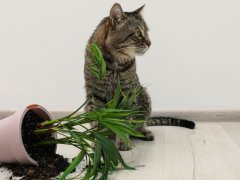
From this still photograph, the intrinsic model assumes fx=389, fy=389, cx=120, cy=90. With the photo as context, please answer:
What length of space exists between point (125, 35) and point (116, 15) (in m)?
Answer: 0.09

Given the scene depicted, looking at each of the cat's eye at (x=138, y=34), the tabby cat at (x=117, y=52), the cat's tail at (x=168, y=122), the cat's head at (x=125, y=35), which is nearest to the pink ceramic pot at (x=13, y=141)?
the tabby cat at (x=117, y=52)

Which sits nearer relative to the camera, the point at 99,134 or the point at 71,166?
the point at 71,166

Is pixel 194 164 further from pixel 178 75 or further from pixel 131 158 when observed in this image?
pixel 178 75

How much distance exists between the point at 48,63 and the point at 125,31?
749 mm

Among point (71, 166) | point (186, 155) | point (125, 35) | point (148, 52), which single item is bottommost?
point (186, 155)

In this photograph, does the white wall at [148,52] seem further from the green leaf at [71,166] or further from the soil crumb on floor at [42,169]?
the green leaf at [71,166]

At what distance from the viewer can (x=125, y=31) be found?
1679 millimetres

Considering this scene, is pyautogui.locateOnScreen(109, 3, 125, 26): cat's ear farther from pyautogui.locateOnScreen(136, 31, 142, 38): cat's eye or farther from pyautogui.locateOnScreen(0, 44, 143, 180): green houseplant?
pyautogui.locateOnScreen(0, 44, 143, 180): green houseplant

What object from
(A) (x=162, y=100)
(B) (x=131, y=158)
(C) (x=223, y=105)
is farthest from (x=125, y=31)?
(C) (x=223, y=105)

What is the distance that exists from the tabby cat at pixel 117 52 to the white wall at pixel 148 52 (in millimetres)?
443

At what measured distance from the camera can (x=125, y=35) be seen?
1.67m

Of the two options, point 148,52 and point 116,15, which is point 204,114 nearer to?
point 148,52

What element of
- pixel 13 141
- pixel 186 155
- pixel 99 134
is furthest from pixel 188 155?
pixel 13 141

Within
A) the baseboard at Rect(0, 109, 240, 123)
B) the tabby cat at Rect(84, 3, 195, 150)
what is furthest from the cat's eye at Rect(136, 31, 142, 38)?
the baseboard at Rect(0, 109, 240, 123)
